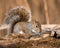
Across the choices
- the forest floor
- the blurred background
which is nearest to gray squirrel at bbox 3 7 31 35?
the forest floor

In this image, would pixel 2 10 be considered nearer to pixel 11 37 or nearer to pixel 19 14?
pixel 19 14

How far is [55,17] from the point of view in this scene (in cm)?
276

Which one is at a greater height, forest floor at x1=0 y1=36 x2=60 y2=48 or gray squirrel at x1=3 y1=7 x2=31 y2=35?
gray squirrel at x1=3 y1=7 x2=31 y2=35

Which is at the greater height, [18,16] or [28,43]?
[18,16]

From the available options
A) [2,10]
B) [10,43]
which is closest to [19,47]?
[10,43]

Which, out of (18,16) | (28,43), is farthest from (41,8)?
(28,43)

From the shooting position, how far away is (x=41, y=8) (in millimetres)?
2707

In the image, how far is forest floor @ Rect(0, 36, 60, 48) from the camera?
35.6 inches

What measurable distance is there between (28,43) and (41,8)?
5.96ft

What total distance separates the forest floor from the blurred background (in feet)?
5.52

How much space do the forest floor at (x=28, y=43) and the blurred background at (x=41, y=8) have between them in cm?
168

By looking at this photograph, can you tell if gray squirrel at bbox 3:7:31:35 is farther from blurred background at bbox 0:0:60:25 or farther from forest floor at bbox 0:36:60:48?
blurred background at bbox 0:0:60:25

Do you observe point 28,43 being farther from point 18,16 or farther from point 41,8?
point 41,8

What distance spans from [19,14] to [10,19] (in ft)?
0.30
